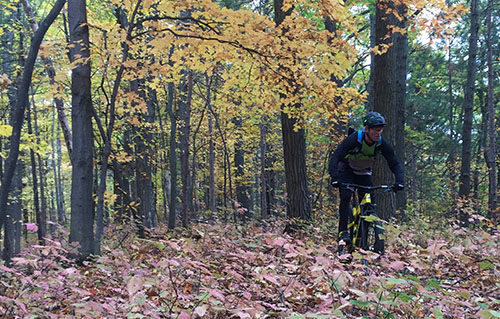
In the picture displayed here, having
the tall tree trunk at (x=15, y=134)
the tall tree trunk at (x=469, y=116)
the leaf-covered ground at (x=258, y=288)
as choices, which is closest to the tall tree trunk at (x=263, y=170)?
the tall tree trunk at (x=469, y=116)

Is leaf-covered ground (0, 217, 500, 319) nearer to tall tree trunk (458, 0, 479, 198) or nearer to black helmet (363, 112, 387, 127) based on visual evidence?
black helmet (363, 112, 387, 127)

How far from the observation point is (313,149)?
18.6 m

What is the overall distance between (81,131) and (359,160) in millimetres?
4019

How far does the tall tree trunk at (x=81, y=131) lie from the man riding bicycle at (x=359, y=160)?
353 centimetres

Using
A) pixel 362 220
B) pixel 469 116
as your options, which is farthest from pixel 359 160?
pixel 469 116

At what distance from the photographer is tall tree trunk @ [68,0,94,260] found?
5332 mm

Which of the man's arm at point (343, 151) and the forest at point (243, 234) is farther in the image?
the man's arm at point (343, 151)

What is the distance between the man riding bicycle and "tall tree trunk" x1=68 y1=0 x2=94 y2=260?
3.53 metres

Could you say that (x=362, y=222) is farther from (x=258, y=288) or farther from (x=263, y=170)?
(x=263, y=170)

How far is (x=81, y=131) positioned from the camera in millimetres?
5359

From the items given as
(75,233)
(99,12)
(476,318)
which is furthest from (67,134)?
(476,318)

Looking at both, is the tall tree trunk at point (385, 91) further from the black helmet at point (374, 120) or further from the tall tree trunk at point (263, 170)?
the tall tree trunk at point (263, 170)

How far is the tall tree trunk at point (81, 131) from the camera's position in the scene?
533 centimetres

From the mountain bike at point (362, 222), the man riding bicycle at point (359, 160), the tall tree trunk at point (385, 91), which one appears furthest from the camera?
the tall tree trunk at point (385, 91)
